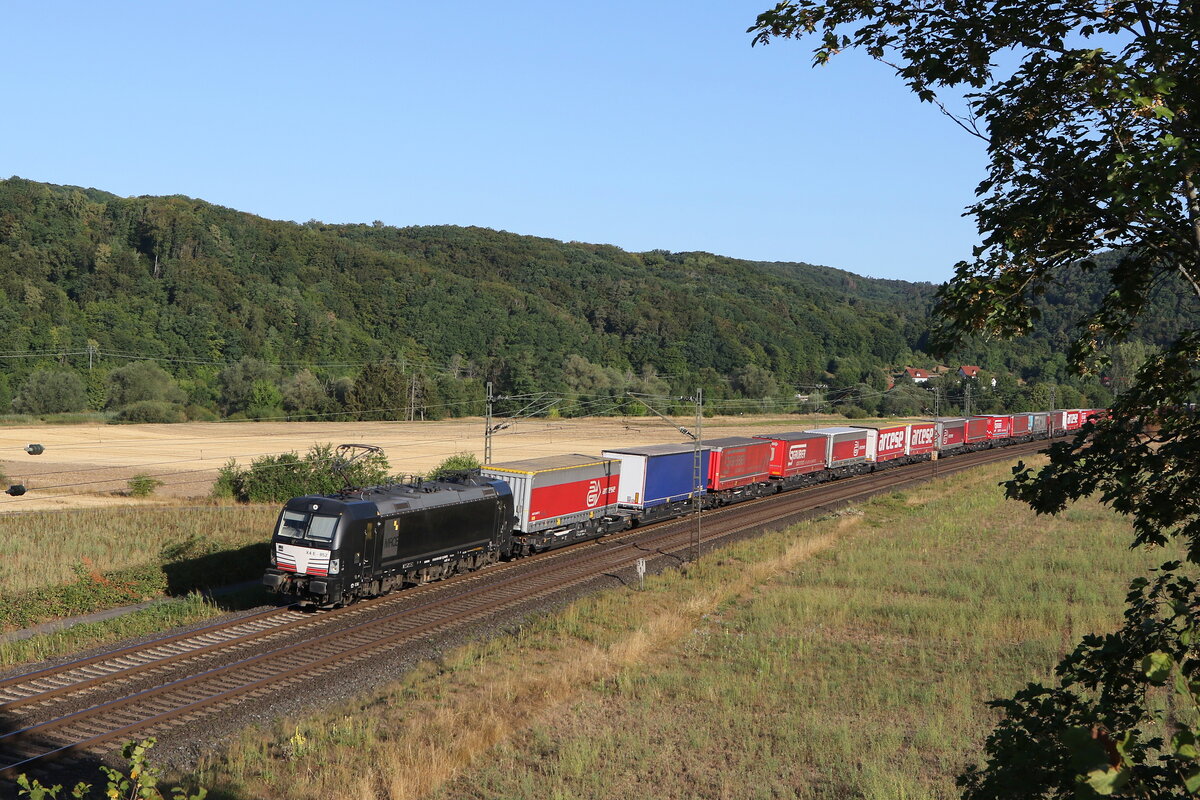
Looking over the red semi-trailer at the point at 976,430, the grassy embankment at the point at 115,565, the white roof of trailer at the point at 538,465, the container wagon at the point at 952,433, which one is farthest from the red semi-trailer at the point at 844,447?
the grassy embankment at the point at 115,565

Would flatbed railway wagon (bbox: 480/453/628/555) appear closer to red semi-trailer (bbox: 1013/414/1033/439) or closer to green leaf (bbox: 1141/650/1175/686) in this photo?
green leaf (bbox: 1141/650/1175/686)

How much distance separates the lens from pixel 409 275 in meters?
175

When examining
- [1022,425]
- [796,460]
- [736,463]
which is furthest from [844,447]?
[1022,425]

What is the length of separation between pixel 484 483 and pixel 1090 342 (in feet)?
84.9

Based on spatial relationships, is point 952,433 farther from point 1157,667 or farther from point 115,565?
point 1157,667

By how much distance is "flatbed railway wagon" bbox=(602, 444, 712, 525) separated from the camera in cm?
4050

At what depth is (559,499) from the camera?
36125 mm

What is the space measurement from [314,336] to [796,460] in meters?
102

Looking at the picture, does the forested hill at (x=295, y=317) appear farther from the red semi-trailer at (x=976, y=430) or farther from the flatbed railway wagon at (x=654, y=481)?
the flatbed railway wagon at (x=654, y=481)

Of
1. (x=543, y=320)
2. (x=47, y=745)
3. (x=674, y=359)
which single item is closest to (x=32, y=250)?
(x=543, y=320)

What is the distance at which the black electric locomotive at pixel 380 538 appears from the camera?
26078 millimetres

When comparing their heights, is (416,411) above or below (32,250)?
below

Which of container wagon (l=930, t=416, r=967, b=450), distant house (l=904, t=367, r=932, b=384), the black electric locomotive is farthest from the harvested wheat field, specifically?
distant house (l=904, t=367, r=932, b=384)

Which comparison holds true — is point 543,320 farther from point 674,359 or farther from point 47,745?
point 47,745
